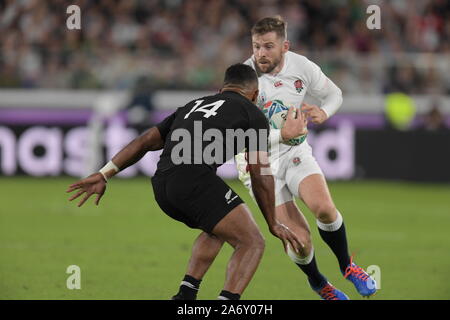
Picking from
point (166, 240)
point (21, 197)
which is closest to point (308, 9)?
point (21, 197)

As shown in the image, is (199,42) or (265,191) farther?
(199,42)

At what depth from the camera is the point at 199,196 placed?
20.6ft

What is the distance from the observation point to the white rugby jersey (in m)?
7.79

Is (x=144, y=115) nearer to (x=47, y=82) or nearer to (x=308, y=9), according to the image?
(x=47, y=82)

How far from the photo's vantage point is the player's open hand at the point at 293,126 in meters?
6.97

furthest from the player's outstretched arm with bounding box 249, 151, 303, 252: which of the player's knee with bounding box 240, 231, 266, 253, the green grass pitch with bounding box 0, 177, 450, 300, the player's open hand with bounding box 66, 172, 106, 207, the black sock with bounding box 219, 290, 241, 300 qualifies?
the green grass pitch with bounding box 0, 177, 450, 300

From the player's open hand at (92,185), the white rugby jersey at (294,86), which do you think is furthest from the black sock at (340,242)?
the player's open hand at (92,185)

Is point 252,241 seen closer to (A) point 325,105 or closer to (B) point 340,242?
(B) point 340,242

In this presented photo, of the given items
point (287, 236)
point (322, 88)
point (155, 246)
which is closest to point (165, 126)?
point (287, 236)

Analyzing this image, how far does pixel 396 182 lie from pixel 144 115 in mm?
5039

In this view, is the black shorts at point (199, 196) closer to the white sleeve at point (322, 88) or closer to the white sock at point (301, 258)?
the white sock at point (301, 258)

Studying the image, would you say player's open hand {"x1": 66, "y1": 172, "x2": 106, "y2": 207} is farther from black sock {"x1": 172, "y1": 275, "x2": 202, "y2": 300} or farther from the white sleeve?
the white sleeve

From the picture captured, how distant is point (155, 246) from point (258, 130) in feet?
16.4

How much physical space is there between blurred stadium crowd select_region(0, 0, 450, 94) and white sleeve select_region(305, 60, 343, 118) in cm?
1033
